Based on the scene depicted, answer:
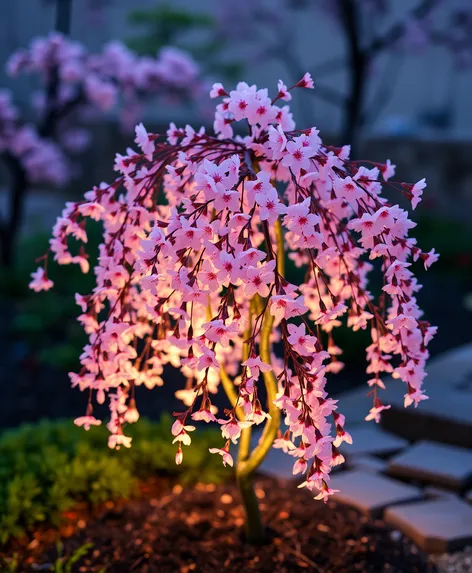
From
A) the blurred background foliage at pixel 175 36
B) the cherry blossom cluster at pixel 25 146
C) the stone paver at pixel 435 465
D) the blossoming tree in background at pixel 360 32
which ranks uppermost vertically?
the blurred background foliage at pixel 175 36

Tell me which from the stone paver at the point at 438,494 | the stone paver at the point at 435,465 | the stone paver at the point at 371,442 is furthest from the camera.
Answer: the stone paver at the point at 371,442

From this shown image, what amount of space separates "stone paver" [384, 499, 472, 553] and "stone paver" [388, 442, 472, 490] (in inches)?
8.3

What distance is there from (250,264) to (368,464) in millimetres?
2531

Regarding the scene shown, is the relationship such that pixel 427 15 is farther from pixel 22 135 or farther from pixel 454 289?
pixel 22 135

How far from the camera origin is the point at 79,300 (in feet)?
9.17

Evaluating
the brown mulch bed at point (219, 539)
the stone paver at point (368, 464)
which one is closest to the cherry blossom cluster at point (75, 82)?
the stone paver at point (368, 464)

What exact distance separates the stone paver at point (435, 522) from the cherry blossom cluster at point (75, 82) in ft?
19.6

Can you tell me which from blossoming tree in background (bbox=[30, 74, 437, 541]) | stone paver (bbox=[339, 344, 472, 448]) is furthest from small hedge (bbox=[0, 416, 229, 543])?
stone paver (bbox=[339, 344, 472, 448])

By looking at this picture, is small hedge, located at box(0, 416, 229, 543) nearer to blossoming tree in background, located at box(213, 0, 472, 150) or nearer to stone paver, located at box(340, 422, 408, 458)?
stone paver, located at box(340, 422, 408, 458)

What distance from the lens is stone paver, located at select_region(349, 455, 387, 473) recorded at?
4.36 m

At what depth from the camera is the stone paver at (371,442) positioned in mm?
4605

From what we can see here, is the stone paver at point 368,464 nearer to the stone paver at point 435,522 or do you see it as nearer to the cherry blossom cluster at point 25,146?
the stone paver at point 435,522

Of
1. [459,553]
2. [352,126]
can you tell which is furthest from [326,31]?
[459,553]

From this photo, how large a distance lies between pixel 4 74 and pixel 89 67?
15303 millimetres
